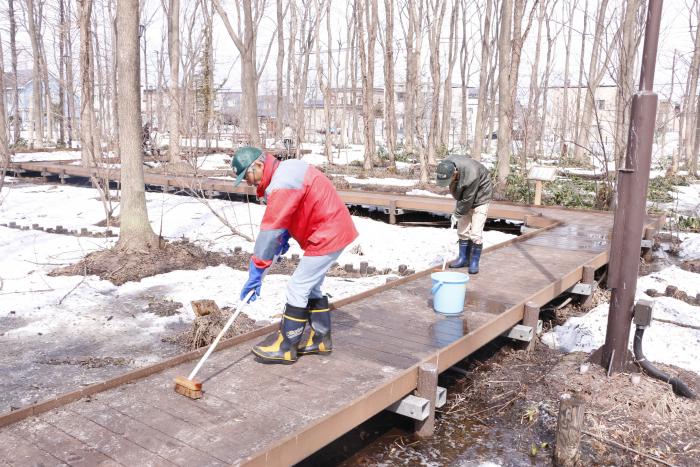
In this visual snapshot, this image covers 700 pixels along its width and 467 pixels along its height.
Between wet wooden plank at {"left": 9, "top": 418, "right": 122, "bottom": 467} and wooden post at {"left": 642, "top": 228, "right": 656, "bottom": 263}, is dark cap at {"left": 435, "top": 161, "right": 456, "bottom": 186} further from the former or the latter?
wooden post at {"left": 642, "top": 228, "right": 656, "bottom": 263}

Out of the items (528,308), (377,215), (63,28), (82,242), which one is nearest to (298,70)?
(63,28)

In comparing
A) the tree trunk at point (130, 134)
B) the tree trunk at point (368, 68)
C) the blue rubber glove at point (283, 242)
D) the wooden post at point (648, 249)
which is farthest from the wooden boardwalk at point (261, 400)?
the tree trunk at point (368, 68)

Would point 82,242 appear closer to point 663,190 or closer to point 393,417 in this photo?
point 393,417

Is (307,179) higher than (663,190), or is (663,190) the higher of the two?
(307,179)

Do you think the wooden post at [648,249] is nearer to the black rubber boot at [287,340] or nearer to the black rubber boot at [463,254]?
the black rubber boot at [463,254]

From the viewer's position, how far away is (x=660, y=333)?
20.5 feet

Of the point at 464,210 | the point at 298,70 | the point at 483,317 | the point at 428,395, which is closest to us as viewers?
the point at 428,395

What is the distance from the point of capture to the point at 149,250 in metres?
9.08

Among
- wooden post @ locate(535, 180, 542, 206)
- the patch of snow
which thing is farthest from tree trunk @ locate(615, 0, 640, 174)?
the patch of snow

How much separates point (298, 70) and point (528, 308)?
1068 inches

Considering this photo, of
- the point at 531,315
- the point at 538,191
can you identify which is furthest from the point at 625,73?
the point at 531,315

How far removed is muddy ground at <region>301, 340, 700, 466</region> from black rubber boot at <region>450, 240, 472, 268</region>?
2.29 metres

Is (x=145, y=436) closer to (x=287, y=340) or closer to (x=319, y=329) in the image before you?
(x=287, y=340)

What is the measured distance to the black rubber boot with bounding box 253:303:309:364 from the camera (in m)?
4.24
